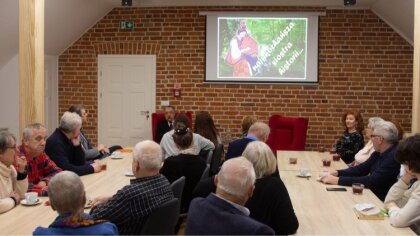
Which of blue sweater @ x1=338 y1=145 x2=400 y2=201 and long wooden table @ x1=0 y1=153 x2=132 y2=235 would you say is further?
blue sweater @ x1=338 y1=145 x2=400 y2=201

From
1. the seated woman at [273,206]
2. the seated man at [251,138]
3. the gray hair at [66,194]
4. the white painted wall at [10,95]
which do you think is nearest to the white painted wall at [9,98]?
the white painted wall at [10,95]

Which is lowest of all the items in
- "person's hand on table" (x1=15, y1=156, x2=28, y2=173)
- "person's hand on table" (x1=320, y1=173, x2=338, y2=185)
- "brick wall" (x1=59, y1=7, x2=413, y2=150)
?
"person's hand on table" (x1=320, y1=173, x2=338, y2=185)

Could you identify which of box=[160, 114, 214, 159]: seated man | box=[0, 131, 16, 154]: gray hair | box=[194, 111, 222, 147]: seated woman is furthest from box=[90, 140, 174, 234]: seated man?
box=[194, 111, 222, 147]: seated woman

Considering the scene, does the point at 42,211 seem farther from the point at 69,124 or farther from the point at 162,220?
the point at 69,124

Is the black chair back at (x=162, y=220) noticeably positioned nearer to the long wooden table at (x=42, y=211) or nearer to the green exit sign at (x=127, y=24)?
the long wooden table at (x=42, y=211)

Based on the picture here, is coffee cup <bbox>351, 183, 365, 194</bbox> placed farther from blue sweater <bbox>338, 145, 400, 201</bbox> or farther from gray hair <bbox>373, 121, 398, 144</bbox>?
gray hair <bbox>373, 121, 398, 144</bbox>

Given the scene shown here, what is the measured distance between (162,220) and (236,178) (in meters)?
0.69

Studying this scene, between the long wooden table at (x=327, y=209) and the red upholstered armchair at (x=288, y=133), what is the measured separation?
3.25 metres

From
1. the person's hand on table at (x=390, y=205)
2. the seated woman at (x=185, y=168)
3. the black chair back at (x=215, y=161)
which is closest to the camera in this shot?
the person's hand on table at (x=390, y=205)

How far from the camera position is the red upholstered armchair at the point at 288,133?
27.1 ft

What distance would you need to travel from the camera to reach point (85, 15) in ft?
28.0

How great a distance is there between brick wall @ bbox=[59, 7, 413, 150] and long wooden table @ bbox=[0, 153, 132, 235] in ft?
14.3

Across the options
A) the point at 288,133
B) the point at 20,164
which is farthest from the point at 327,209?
the point at 288,133

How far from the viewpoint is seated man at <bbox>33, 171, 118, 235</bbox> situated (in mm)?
2209
